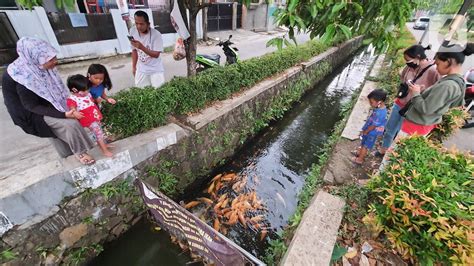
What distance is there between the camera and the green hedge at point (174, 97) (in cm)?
366

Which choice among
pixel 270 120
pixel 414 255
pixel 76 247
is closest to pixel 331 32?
pixel 414 255

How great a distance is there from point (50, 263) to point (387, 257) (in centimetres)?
425

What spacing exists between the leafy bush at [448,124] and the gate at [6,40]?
1172 cm

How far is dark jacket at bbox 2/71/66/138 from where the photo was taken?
2.45 m

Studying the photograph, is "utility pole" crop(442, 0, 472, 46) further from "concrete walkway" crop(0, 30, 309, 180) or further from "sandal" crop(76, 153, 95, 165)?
"sandal" crop(76, 153, 95, 165)

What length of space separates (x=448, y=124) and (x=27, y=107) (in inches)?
254

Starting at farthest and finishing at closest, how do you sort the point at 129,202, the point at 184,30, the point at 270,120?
the point at 270,120 → the point at 184,30 → the point at 129,202

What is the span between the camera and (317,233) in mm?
2928

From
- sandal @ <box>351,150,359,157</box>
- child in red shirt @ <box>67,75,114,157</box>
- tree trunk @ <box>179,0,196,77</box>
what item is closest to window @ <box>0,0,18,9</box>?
tree trunk @ <box>179,0,196,77</box>

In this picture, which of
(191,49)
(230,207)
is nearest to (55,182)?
(230,207)

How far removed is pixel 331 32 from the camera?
2.05m

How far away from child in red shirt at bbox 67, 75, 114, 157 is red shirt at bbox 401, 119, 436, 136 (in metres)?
4.73

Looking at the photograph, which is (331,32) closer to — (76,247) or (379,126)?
(379,126)

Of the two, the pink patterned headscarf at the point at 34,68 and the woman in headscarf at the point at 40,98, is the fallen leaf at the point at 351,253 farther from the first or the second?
the pink patterned headscarf at the point at 34,68
